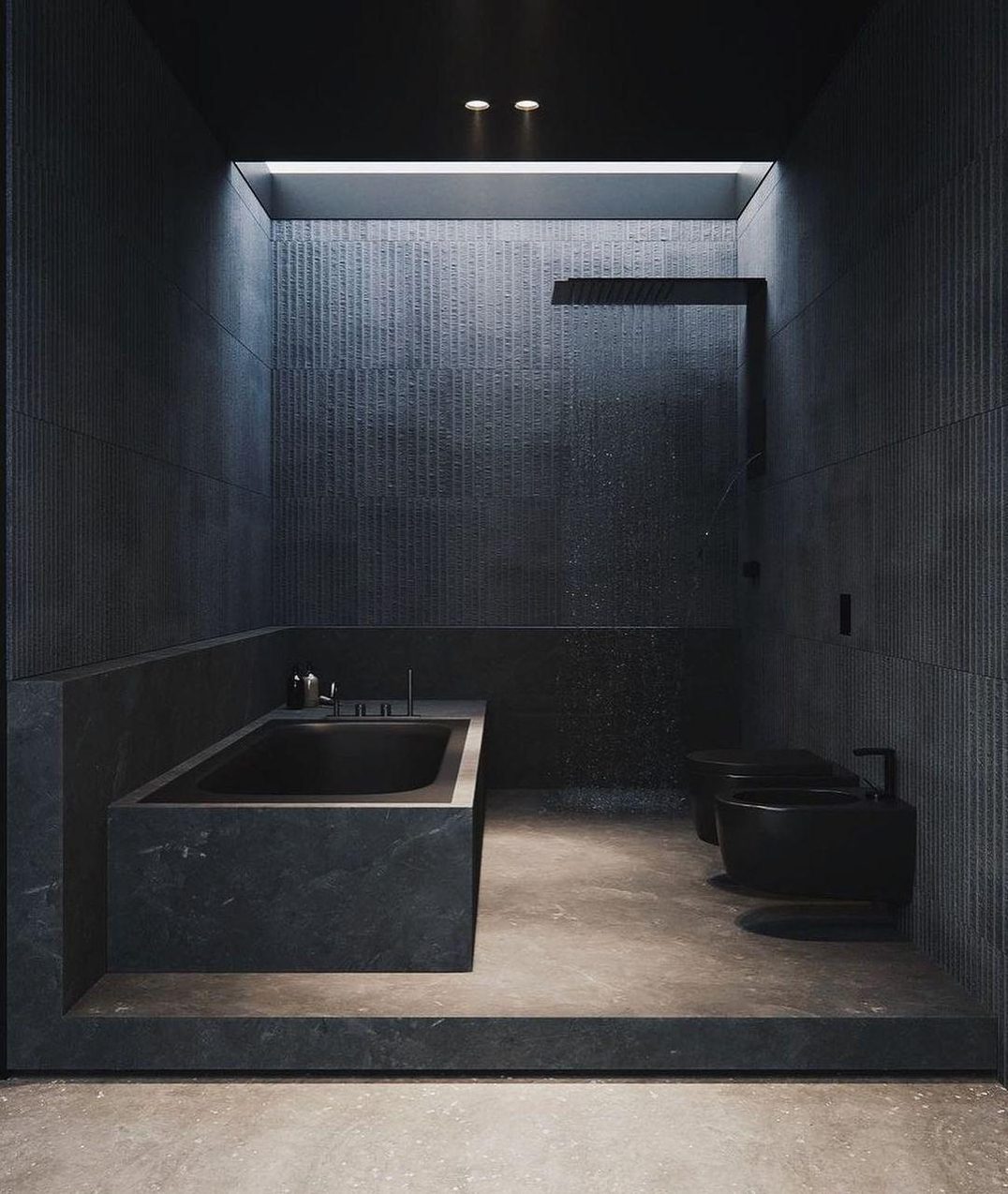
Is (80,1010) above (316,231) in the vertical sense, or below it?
below

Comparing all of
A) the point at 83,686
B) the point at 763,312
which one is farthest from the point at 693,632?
the point at 83,686

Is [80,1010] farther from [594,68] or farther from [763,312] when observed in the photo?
[763,312]

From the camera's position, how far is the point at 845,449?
3.88 meters

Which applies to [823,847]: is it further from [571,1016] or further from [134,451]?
[134,451]

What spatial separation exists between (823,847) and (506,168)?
3.64m

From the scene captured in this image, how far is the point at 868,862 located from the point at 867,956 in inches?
9.4

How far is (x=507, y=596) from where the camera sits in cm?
570

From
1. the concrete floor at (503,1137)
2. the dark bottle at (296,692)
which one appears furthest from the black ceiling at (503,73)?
the concrete floor at (503,1137)

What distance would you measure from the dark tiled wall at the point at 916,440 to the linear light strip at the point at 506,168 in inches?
45.4

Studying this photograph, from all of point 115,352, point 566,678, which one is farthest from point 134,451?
point 566,678

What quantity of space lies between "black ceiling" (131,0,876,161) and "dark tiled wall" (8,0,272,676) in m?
0.24

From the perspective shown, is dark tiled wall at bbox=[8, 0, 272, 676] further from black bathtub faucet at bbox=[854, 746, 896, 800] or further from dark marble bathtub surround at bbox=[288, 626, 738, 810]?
black bathtub faucet at bbox=[854, 746, 896, 800]

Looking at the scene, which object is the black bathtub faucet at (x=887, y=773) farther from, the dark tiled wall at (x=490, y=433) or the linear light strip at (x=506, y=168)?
the linear light strip at (x=506, y=168)

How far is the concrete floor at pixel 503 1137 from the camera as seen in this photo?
2.25 metres
